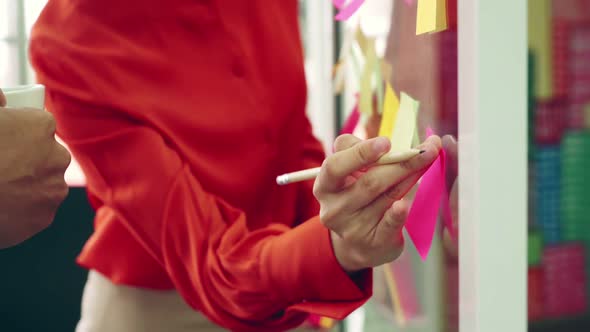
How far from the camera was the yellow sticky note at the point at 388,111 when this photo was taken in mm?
631

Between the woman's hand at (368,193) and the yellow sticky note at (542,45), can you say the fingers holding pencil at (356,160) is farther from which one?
the yellow sticky note at (542,45)

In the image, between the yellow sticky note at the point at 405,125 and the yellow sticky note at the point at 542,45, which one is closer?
the yellow sticky note at the point at 405,125

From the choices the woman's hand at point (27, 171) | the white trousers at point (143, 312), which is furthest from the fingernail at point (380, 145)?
the white trousers at point (143, 312)

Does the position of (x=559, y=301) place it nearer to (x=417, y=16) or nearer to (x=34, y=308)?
(x=417, y=16)

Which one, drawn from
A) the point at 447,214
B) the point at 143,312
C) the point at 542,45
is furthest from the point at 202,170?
the point at 542,45

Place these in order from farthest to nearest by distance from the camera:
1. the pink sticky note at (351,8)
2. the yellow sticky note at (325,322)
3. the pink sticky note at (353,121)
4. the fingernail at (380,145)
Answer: the yellow sticky note at (325,322)
the pink sticky note at (353,121)
the pink sticky note at (351,8)
the fingernail at (380,145)

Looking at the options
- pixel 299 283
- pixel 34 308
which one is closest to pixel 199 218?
pixel 299 283

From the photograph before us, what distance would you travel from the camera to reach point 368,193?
0.51 m

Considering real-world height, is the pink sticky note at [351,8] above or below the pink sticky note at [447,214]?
above

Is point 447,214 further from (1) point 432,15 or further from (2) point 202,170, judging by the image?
(2) point 202,170

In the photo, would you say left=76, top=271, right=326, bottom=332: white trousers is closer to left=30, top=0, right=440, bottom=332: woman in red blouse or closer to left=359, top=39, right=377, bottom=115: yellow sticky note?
left=30, top=0, right=440, bottom=332: woman in red blouse

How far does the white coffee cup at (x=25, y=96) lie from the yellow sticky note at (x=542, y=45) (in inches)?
23.9

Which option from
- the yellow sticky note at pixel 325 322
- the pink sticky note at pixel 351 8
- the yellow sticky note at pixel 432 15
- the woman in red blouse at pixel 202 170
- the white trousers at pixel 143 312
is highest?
the yellow sticky note at pixel 432 15

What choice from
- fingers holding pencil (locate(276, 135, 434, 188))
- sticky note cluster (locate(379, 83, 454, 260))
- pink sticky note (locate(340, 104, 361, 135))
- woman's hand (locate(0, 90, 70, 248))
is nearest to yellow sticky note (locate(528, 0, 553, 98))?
pink sticky note (locate(340, 104, 361, 135))
